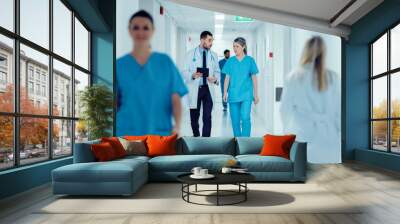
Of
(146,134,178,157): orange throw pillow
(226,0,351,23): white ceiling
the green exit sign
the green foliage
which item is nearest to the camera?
(146,134,178,157): orange throw pillow

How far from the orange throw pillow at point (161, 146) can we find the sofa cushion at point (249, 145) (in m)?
1.15

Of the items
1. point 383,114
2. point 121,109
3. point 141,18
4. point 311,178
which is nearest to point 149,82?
point 121,109

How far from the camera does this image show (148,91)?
955 centimetres

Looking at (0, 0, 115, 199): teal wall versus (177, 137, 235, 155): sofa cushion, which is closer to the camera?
(0, 0, 115, 199): teal wall

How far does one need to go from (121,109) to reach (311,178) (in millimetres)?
4679

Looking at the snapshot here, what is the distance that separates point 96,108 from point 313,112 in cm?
555

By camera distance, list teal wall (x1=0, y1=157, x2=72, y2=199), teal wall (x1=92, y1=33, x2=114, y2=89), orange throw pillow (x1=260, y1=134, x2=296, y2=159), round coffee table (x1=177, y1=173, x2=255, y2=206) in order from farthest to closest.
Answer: teal wall (x1=92, y1=33, x2=114, y2=89), orange throw pillow (x1=260, y1=134, x2=296, y2=159), teal wall (x1=0, y1=157, x2=72, y2=199), round coffee table (x1=177, y1=173, x2=255, y2=206)

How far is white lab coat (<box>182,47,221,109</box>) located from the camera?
31.5 ft

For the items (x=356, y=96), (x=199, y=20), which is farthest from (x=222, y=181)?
(x=356, y=96)

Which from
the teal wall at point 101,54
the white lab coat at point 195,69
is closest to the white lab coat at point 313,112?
the white lab coat at point 195,69

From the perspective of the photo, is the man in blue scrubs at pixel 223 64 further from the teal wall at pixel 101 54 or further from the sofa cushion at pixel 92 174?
the sofa cushion at pixel 92 174

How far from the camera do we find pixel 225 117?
9.60 meters

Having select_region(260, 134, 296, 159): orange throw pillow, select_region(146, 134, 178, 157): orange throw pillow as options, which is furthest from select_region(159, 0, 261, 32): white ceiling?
select_region(260, 134, 296, 159): orange throw pillow

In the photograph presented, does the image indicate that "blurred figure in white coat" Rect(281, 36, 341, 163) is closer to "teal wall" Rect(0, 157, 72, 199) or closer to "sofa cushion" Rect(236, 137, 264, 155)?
"sofa cushion" Rect(236, 137, 264, 155)
